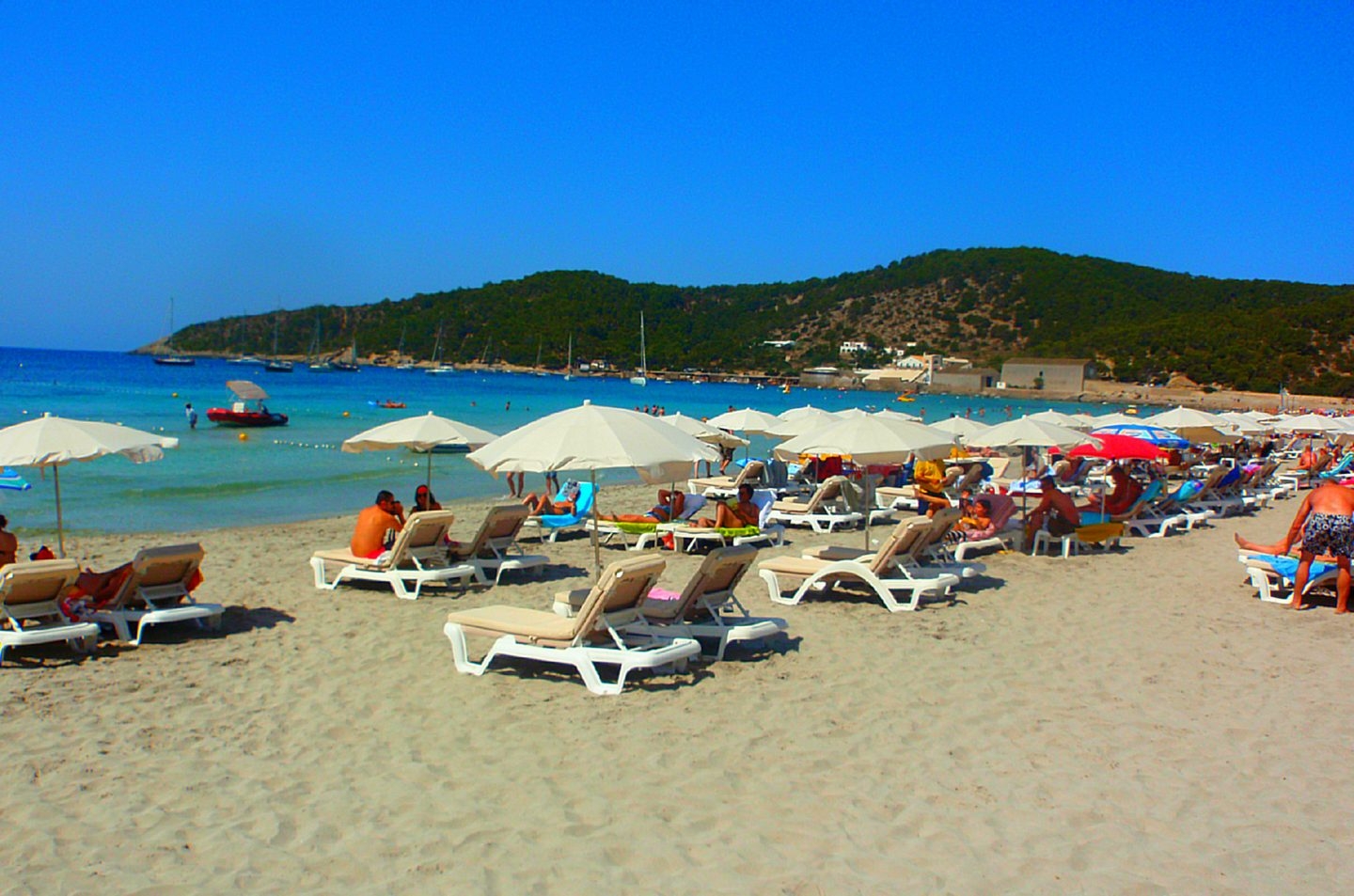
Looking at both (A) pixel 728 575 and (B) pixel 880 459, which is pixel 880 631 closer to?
(A) pixel 728 575

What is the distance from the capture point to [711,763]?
4.64 m

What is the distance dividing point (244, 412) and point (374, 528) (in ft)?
93.4

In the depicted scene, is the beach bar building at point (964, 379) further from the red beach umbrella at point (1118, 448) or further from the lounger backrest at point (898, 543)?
the lounger backrest at point (898, 543)

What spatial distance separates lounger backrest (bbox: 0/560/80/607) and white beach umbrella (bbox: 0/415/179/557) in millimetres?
860

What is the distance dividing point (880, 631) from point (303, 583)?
5064 millimetres

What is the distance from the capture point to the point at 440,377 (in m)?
119

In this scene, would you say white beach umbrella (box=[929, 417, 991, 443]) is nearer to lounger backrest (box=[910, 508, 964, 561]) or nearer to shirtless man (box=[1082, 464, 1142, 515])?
shirtless man (box=[1082, 464, 1142, 515])

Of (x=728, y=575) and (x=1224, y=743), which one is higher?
(x=728, y=575)

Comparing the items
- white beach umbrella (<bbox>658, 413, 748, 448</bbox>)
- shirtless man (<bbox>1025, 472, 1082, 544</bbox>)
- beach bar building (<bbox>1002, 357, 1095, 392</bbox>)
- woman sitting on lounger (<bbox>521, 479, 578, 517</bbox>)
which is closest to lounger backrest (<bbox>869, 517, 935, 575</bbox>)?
shirtless man (<bbox>1025, 472, 1082, 544</bbox>)

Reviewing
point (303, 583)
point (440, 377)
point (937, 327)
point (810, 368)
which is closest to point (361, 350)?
point (440, 377)

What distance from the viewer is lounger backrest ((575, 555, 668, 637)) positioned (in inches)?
227

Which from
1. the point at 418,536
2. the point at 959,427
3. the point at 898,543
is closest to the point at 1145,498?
the point at 959,427

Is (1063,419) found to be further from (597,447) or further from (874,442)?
(597,447)

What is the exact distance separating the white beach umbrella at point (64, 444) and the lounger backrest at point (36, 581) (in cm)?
86
